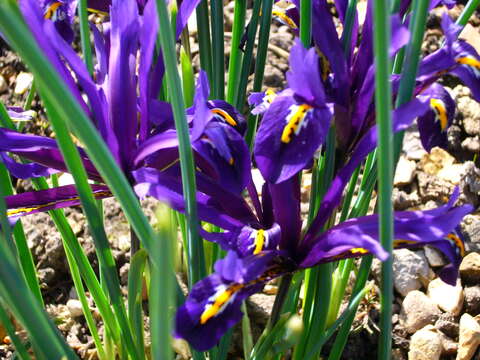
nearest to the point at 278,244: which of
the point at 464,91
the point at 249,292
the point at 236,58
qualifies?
the point at 249,292

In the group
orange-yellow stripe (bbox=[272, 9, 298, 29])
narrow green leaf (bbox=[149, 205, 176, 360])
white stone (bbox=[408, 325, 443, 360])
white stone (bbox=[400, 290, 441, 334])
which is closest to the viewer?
narrow green leaf (bbox=[149, 205, 176, 360])

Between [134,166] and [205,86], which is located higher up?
[205,86]

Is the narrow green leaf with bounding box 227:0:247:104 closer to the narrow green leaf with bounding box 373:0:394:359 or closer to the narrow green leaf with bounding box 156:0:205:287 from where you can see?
the narrow green leaf with bounding box 156:0:205:287

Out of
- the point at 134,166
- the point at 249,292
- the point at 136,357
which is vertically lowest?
the point at 136,357

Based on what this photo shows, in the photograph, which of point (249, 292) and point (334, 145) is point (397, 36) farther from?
point (249, 292)

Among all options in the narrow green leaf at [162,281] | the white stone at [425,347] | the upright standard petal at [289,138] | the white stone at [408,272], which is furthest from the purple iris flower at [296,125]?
the white stone at [408,272]

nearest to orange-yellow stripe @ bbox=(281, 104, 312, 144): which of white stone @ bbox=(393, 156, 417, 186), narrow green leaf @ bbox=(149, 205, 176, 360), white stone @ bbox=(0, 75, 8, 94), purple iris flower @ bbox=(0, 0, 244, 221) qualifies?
purple iris flower @ bbox=(0, 0, 244, 221)
